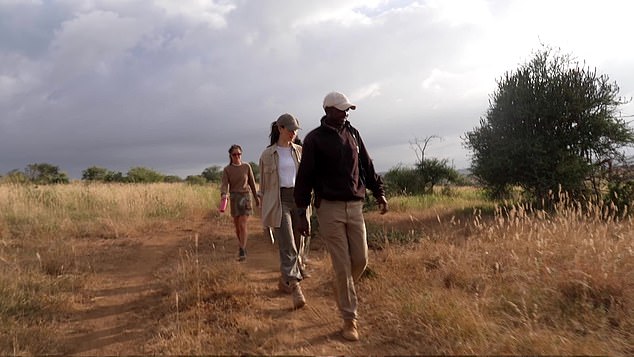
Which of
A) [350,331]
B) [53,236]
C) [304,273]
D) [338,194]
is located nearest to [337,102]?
[338,194]

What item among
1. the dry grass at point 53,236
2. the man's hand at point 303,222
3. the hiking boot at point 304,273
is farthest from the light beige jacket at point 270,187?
the dry grass at point 53,236

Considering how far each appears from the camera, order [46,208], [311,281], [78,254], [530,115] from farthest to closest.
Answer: [530,115] → [46,208] → [78,254] → [311,281]

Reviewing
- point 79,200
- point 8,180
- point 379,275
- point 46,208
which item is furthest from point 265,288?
point 8,180

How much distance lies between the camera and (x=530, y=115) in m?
10.9

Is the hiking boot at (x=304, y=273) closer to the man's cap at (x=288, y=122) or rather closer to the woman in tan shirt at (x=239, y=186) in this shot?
the woman in tan shirt at (x=239, y=186)

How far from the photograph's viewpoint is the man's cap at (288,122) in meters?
4.13

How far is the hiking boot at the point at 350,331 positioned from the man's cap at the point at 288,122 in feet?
6.72

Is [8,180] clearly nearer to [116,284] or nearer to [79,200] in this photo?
[79,200]

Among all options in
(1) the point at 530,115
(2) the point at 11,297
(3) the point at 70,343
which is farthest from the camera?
(1) the point at 530,115

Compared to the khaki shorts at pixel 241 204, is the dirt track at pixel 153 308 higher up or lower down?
lower down

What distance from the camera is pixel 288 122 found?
13.6 feet

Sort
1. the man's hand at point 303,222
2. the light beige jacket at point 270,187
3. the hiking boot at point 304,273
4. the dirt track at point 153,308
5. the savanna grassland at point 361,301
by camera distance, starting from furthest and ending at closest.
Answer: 1. the hiking boot at point 304,273
2. the light beige jacket at point 270,187
3. the man's hand at point 303,222
4. the dirt track at point 153,308
5. the savanna grassland at point 361,301

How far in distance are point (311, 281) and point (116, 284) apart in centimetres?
256

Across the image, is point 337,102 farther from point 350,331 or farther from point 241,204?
point 241,204
